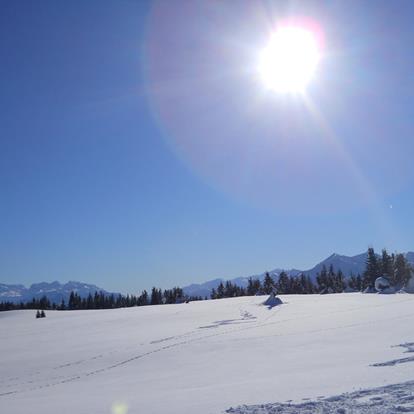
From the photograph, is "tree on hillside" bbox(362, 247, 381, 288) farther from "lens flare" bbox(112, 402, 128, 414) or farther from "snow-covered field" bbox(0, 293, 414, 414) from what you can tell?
"lens flare" bbox(112, 402, 128, 414)

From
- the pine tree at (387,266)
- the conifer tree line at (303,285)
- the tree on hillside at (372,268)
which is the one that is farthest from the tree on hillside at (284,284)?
the pine tree at (387,266)

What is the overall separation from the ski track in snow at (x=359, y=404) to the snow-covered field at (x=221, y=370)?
2cm

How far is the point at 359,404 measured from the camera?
881 cm

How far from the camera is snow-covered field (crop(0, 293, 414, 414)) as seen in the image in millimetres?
10172

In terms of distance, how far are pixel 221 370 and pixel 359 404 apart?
26.4ft

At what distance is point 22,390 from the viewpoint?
17172 millimetres

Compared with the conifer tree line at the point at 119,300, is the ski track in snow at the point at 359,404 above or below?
below

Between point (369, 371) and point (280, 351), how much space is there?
691 cm

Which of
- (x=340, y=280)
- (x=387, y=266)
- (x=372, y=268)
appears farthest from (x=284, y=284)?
(x=387, y=266)

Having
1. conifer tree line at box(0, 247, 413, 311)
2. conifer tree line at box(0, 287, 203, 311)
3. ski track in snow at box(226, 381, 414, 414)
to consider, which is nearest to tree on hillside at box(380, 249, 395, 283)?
conifer tree line at box(0, 247, 413, 311)

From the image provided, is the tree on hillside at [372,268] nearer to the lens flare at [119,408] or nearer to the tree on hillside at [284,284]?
the tree on hillside at [284,284]

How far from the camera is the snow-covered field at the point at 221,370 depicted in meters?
10.2

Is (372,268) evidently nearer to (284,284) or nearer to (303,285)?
(303,285)

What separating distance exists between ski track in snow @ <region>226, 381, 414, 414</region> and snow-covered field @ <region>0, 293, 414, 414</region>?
0.08 feet
